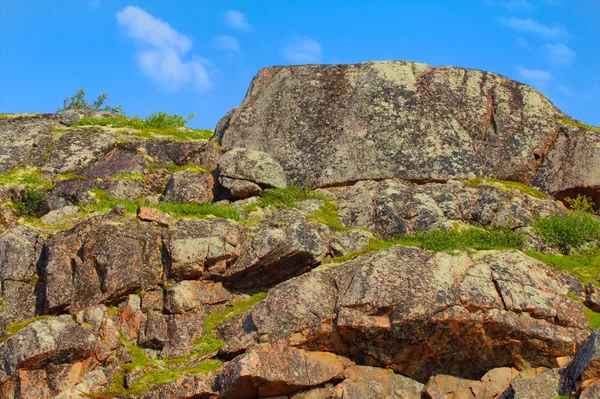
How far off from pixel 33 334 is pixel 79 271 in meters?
2.46

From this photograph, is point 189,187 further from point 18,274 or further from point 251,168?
point 18,274

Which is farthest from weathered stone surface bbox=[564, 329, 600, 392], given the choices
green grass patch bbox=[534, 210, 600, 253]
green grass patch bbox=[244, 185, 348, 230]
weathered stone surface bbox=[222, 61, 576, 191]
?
weathered stone surface bbox=[222, 61, 576, 191]

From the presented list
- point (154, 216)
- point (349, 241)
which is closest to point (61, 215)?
point (154, 216)

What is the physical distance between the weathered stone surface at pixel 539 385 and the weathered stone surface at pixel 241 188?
36.4 feet

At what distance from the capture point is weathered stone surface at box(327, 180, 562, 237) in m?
23.7

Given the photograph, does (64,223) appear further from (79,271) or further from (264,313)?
(264,313)

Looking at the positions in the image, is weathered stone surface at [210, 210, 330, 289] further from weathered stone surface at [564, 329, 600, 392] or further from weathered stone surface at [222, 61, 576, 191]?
weathered stone surface at [564, 329, 600, 392]

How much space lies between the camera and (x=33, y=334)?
18.9 meters

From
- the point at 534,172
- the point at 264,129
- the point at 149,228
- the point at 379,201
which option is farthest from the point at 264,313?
the point at 534,172

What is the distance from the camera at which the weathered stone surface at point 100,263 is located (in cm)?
2050

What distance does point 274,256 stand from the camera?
21.5m

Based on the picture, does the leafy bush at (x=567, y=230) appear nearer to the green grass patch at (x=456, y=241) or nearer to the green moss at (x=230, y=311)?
the green grass patch at (x=456, y=241)

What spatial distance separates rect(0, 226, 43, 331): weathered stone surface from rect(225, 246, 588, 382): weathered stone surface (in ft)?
21.1

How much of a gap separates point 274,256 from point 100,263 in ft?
15.9
